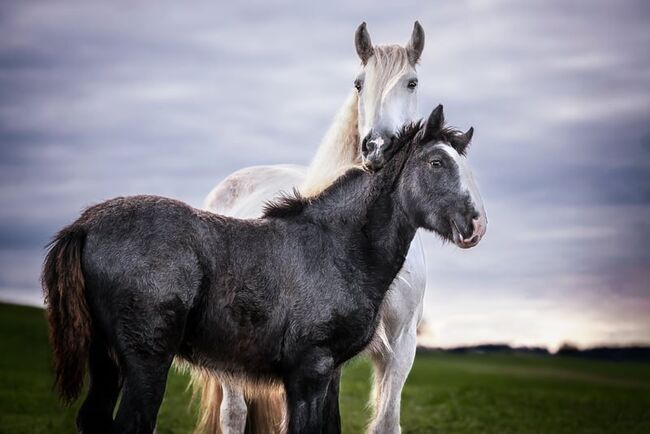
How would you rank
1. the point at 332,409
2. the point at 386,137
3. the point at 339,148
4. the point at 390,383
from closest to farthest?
the point at 332,409 → the point at 386,137 → the point at 390,383 → the point at 339,148

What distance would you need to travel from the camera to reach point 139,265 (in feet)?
19.0

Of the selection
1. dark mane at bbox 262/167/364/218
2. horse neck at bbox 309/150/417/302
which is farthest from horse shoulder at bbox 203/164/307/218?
horse neck at bbox 309/150/417/302

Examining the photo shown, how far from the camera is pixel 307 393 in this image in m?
6.09

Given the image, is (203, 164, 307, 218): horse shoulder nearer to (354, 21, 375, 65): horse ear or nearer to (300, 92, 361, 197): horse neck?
(300, 92, 361, 197): horse neck

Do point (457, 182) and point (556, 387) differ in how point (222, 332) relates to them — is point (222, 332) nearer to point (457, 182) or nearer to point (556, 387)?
point (457, 182)

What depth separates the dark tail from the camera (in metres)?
5.76

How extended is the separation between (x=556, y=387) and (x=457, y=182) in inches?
875

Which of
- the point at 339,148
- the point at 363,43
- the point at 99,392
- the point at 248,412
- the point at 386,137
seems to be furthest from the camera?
the point at 248,412

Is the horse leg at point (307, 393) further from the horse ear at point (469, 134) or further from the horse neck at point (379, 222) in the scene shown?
the horse ear at point (469, 134)

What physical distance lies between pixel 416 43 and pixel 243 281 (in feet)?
11.1

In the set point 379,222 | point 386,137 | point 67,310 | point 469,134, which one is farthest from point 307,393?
point 386,137

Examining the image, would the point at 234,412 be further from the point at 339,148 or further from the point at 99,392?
the point at 99,392

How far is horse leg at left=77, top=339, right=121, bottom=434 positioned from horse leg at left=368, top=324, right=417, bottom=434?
2.80 m

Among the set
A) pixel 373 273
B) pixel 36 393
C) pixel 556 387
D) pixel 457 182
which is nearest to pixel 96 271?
pixel 373 273
